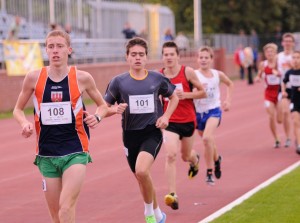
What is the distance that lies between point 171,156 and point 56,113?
12.1 feet

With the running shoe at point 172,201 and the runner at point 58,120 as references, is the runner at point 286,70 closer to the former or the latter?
the running shoe at point 172,201

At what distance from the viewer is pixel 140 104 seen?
10.0 meters

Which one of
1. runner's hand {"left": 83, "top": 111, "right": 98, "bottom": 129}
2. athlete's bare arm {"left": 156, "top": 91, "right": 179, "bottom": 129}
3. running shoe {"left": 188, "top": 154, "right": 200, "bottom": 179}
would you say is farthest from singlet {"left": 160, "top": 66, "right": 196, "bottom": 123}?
runner's hand {"left": 83, "top": 111, "right": 98, "bottom": 129}

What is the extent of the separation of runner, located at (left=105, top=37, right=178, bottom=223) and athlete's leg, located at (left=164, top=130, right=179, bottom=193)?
1.19 metres

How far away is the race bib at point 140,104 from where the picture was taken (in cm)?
1002

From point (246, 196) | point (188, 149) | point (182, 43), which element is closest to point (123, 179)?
point (188, 149)

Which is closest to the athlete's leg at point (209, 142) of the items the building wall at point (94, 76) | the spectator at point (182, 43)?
the building wall at point (94, 76)

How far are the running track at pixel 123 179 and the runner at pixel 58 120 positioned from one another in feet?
8.53

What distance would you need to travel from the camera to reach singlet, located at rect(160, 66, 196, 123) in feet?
39.5

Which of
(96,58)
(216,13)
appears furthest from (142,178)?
(216,13)

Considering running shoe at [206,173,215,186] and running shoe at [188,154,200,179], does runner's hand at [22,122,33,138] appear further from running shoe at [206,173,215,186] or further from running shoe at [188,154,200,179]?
running shoe at [206,173,215,186]

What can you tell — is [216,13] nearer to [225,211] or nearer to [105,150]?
[105,150]

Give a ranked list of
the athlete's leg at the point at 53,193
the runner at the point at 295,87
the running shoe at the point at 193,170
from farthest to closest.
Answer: the runner at the point at 295,87 < the running shoe at the point at 193,170 < the athlete's leg at the point at 53,193

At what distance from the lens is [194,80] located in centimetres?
1216
